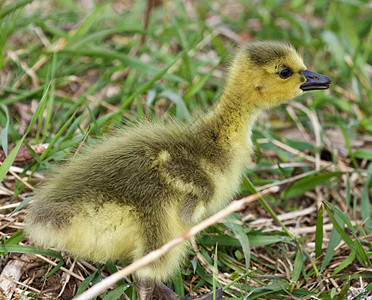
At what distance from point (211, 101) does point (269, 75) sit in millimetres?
1043

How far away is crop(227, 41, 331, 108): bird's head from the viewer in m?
2.03

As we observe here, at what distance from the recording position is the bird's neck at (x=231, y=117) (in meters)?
1.97

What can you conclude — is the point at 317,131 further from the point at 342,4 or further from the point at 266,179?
the point at 342,4

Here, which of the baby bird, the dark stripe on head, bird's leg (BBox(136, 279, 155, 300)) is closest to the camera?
the baby bird

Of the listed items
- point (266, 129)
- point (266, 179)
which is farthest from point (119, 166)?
point (266, 129)

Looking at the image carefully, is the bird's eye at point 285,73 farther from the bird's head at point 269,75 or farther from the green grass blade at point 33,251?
the green grass blade at point 33,251

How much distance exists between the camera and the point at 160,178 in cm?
182

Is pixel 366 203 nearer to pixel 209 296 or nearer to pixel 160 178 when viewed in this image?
pixel 209 296

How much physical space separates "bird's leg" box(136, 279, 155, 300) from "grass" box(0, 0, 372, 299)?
0.06 meters

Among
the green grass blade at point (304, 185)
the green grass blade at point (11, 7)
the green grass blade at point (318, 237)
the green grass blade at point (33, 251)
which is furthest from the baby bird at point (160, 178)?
the green grass blade at point (11, 7)

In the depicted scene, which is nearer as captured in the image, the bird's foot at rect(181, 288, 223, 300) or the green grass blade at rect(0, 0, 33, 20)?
the bird's foot at rect(181, 288, 223, 300)

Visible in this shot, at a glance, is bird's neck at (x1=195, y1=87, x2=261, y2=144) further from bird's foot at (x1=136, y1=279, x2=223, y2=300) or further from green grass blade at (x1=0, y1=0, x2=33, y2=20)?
green grass blade at (x1=0, y1=0, x2=33, y2=20)

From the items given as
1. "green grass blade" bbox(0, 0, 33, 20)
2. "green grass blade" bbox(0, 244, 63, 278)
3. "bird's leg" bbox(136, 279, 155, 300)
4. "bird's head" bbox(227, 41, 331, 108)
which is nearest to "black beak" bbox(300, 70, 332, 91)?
"bird's head" bbox(227, 41, 331, 108)

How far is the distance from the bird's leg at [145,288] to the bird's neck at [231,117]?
0.56m
